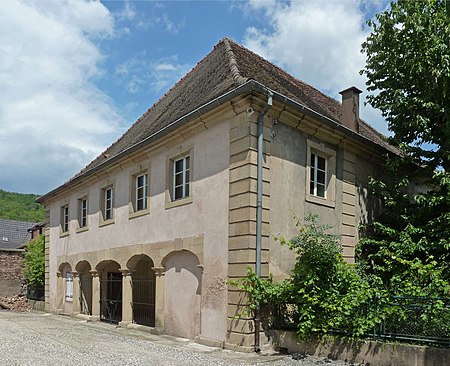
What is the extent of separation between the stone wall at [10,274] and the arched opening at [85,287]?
8.15 m

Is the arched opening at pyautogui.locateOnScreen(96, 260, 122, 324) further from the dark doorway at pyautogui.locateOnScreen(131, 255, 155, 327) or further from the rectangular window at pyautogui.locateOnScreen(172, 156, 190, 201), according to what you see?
the rectangular window at pyautogui.locateOnScreen(172, 156, 190, 201)

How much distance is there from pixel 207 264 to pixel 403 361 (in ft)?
15.0

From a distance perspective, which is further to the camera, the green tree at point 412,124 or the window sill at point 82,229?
the window sill at point 82,229

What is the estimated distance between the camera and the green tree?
11555 mm

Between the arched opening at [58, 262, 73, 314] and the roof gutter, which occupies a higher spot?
the roof gutter

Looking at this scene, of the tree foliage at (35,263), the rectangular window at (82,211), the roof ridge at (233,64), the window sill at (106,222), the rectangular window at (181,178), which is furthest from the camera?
the tree foliage at (35,263)

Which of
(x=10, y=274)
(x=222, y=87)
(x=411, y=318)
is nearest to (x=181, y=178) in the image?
(x=222, y=87)

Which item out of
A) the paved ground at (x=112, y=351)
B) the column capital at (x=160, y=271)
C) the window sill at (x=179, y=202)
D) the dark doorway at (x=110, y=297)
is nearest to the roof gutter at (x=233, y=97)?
the window sill at (x=179, y=202)

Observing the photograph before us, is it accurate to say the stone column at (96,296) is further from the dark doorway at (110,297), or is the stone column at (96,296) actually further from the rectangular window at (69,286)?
the rectangular window at (69,286)

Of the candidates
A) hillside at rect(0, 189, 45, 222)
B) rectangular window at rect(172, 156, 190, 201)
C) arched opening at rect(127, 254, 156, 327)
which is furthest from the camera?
hillside at rect(0, 189, 45, 222)

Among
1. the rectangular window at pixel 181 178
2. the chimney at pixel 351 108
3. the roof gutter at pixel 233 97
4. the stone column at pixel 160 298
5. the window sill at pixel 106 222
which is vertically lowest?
the stone column at pixel 160 298

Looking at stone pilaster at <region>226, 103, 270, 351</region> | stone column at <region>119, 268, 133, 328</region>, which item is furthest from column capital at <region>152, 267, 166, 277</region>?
stone pilaster at <region>226, 103, 270, 351</region>

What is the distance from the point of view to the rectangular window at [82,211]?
18.3m

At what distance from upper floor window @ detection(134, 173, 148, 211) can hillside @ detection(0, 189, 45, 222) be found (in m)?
39.7
